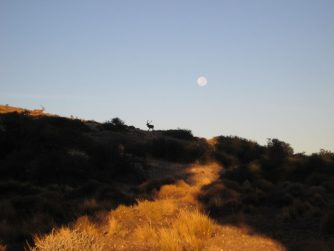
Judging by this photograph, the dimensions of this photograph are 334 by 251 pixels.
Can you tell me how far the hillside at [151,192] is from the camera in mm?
12258

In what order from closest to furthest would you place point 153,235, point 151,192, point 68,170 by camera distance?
point 153,235, point 151,192, point 68,170

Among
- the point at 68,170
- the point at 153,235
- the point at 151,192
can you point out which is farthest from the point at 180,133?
the point at 153,235

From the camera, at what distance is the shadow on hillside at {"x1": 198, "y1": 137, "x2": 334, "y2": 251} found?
12.8 m

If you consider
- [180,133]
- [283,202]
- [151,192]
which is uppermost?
[180,133]

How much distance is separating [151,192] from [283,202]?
27.0ft

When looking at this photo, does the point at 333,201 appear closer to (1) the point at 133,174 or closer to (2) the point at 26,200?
(2) the point at 26,200

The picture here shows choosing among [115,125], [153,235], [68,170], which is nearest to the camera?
[153,235]

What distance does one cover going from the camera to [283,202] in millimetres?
18953

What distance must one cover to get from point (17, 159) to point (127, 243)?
21964 mm

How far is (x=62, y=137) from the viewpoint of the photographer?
124 feet

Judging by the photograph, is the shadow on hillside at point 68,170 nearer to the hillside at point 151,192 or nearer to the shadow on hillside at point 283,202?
the hillside at point 151,192

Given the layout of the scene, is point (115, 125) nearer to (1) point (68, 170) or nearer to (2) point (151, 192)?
(1) point (68, 170)

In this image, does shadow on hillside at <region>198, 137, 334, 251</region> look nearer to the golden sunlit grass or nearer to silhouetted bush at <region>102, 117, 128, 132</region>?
the golden sunlit grass

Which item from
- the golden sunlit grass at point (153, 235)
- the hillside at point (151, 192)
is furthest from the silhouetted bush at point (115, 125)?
the golden sunlit grass at point (153, 235)
